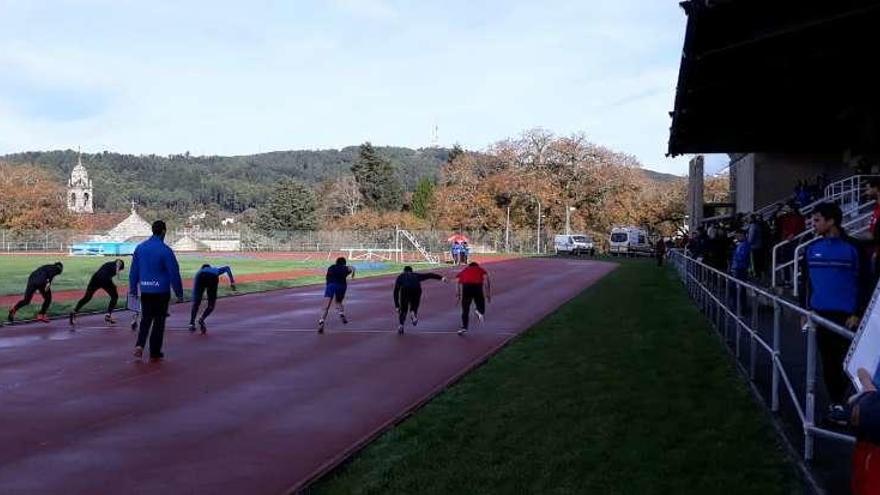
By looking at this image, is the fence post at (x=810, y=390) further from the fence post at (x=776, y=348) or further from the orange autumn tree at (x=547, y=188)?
the orange autumn tree at (x=547, y=188)

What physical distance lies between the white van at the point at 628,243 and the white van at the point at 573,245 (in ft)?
5.98

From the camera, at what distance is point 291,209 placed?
4011 inches

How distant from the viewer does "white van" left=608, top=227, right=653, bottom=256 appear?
68.5 m

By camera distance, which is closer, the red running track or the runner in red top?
the red running track

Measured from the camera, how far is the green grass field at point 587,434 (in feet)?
19.7

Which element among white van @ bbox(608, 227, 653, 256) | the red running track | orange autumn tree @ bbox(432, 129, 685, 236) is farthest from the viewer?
orange autumn tree @ bbox(432, 129, 685, 236)

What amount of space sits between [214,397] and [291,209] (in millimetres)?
93336

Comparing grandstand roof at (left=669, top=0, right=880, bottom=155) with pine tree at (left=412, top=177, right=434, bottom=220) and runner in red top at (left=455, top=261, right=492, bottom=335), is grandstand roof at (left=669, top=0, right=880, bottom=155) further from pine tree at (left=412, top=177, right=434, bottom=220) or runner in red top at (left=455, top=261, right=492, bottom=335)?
pine tree at (left=412, top=177, right=434, bottom=220)

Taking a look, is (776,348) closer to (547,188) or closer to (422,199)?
(547,188)

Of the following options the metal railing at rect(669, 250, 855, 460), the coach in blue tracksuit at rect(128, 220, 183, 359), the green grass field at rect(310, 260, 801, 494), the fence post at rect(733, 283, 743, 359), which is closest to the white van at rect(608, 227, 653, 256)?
the metal railing at rect(669, 250, 855, 460)

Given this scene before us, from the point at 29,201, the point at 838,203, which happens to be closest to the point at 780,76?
the point at 838,203

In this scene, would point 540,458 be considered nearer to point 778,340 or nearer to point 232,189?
point 778,340

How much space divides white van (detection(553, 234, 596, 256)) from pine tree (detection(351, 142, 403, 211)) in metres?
37.4

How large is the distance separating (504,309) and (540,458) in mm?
14598
